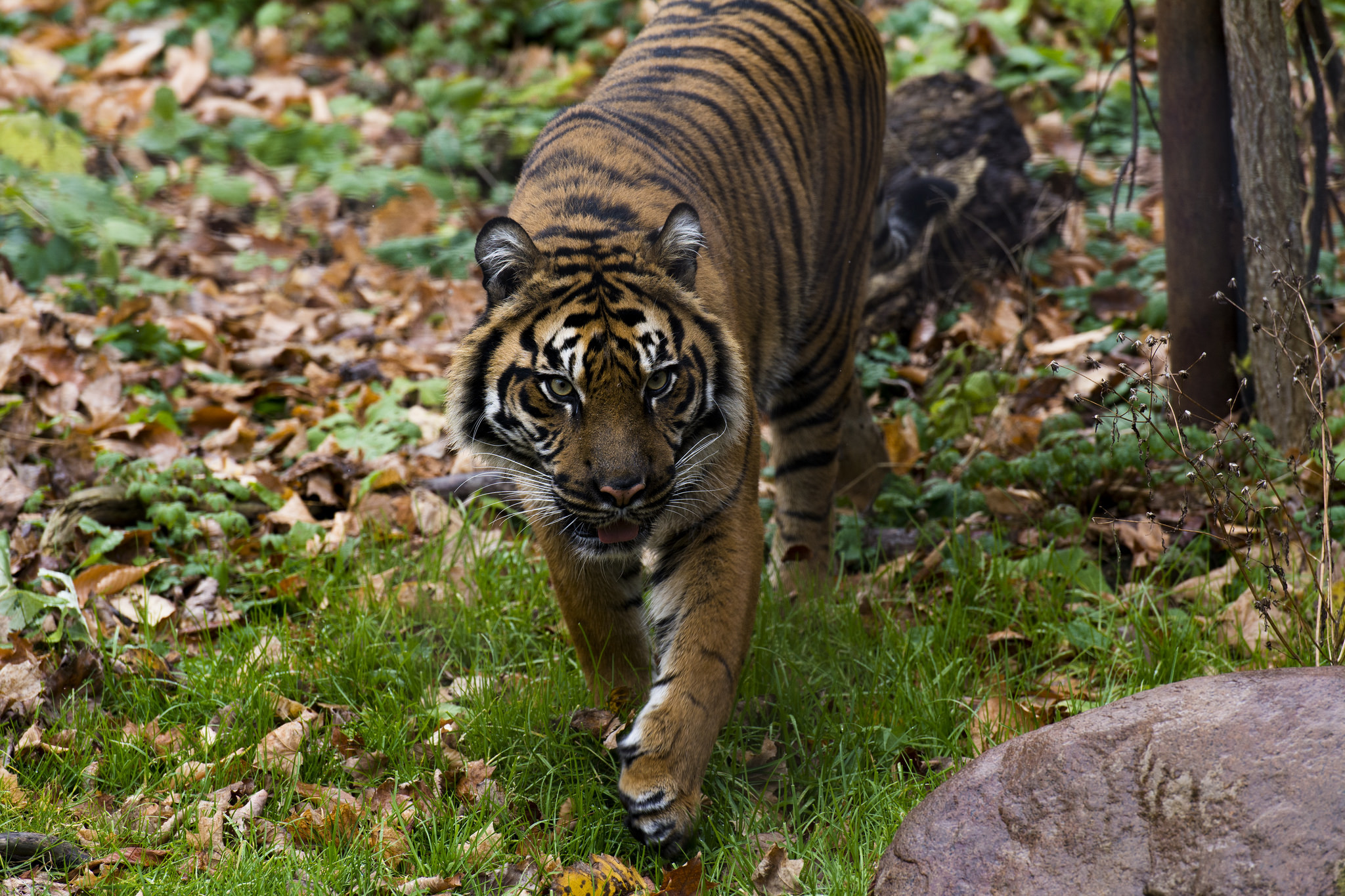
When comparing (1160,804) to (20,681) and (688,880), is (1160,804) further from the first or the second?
(20,681)

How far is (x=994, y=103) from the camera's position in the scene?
5914 mm

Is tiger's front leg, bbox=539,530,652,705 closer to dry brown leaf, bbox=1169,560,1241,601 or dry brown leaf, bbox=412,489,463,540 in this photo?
dry brown leaf, bbox=412,489,463,540

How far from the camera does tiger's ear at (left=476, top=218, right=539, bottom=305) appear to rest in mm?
2719

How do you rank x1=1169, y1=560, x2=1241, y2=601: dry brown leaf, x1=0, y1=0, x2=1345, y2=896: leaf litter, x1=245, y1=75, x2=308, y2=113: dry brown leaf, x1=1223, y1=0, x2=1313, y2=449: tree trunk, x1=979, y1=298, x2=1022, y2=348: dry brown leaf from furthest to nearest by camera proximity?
x1=245, y1=75, x2=308, y2=113: dry brown leaf
x1=979, y1=298, x2=1022, y2=348: dry brown leaf
x1=1223, y1=0, x2=1313, y2=449: tree trunk
x1=1169, y1=560, x2=1241, y2=601: dry brown leaf
x1=0, y1=0, x2=1345, y2=896: leaf litter

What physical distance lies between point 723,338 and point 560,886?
1.39 meters

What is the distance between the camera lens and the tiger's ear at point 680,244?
280cm

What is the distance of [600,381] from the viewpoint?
2.66 meters

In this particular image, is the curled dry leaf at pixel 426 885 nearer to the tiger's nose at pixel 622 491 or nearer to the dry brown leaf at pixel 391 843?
the dry brown leaf at pixel 391 843

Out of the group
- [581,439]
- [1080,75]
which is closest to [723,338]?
[581,439]

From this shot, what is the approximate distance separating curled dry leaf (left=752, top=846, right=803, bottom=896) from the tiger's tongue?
31.3 inches

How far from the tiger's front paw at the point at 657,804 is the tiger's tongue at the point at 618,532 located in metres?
0.52

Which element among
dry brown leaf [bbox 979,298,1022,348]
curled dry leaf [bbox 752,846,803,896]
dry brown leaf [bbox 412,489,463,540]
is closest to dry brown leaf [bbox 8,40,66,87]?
dry brown leaf [bbox 412,489,463,540]

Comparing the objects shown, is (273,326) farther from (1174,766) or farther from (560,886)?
(1174,766)

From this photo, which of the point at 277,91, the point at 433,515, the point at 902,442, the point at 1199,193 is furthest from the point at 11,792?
the point at 277,91
